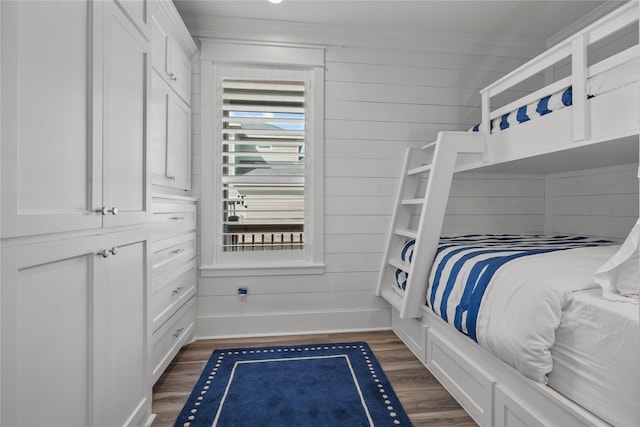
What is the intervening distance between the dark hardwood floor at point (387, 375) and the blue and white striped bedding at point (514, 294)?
42 centimetres

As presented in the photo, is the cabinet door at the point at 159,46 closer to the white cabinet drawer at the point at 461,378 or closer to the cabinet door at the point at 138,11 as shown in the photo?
the cabinet door at the point at 138,11

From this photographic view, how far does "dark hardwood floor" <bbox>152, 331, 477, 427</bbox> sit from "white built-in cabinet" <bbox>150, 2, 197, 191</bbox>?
3.74 feet

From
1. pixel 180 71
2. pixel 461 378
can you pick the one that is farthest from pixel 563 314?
pixel 180 71

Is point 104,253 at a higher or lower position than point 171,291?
higher

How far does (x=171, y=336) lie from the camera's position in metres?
2.05

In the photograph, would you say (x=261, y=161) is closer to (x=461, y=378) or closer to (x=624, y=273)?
(x=461, y=378)

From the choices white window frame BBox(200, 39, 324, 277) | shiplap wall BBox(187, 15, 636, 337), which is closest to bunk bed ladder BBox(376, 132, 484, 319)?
shiplap wall BBox(187, 15, 636, 337)

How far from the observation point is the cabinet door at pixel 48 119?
0.77 metres

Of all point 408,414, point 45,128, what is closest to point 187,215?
point 45,128

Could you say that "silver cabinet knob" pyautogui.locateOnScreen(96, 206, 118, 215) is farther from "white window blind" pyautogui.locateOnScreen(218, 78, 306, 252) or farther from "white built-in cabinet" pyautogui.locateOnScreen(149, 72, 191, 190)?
"white window blind" pyautogui.locateOnScreen(218, 78, 306, 252)

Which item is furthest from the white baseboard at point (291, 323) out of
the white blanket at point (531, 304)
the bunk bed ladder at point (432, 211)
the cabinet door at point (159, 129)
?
the white blanket at point (531, 304)

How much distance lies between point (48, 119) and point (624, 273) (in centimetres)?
179

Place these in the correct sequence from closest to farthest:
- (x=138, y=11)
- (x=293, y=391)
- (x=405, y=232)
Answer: (x=138, y=11)
(x=293, y=391)
(x=405, y=232)

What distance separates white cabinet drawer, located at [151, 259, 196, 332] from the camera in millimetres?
1788
